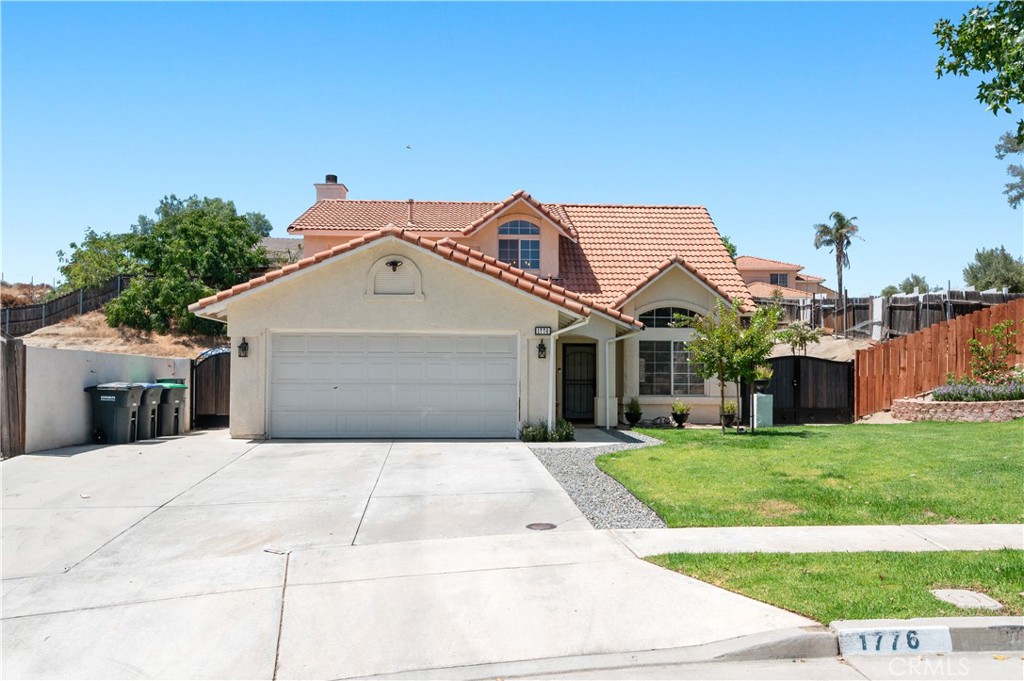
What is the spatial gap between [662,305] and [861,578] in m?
14.7

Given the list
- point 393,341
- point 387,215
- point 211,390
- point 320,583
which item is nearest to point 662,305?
point 393,341

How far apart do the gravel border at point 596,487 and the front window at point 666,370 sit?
4.74 metres

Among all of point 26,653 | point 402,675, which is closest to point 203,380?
point 26,653

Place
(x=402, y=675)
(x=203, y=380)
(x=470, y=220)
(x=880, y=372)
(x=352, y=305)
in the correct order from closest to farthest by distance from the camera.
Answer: (x=402, y=675), (x=352, y=305), (x=203, y=380), (x=880, y=372), (x=470, y=220)

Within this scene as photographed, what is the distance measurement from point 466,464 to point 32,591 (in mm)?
7248

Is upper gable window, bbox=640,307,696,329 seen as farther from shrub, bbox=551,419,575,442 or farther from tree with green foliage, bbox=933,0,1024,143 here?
tree with green foliage, bbox=933,0,1024,143

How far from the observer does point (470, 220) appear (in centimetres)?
2683

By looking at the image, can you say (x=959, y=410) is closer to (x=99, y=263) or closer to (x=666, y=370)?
(x=666, y=370)

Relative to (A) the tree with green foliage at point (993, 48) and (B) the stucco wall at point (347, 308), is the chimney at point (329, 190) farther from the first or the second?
(A) the tree with green foliage at point (993, 48)

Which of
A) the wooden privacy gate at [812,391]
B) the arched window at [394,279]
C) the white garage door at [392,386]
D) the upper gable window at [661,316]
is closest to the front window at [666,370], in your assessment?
the upper gable window at [661,316]

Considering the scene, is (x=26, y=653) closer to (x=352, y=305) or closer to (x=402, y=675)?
(x=402, y=675)

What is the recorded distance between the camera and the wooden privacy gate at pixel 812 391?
882 inches

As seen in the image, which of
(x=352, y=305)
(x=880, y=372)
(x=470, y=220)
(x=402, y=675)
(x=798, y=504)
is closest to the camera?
(x=402, y=675)

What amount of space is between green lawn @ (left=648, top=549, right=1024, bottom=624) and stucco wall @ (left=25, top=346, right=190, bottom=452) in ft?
36.9
